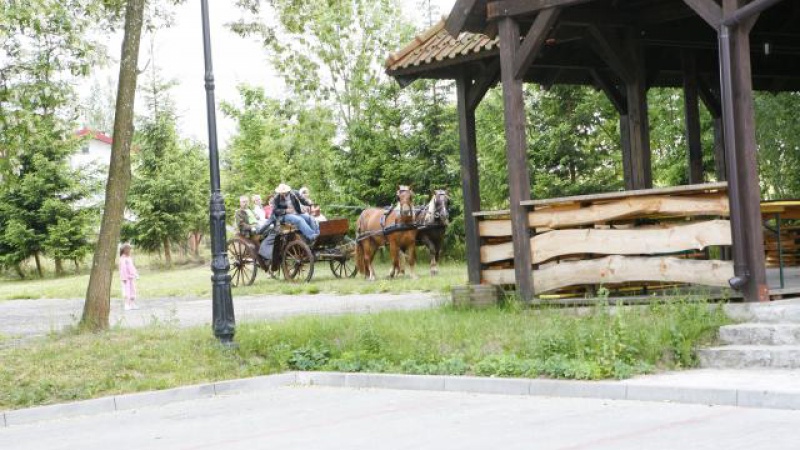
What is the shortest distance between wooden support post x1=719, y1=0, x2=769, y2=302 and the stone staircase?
1.23ft

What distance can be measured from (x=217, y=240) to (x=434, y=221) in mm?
12284

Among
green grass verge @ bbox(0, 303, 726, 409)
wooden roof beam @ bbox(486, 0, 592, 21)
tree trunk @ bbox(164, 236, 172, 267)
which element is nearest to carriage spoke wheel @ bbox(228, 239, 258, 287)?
green grass verge @ bbox(0, 303, 726, 409)

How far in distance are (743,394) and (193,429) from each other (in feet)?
15.3

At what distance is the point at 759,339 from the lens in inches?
463

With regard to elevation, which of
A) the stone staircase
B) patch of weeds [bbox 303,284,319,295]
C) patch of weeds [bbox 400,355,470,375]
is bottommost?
patch of weeds [bbox 400,355,470,375]

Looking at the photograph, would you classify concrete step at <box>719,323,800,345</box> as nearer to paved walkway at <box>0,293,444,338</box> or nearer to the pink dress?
paved walkway at <box>0,293,444,338</box>

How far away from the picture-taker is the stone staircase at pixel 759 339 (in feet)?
36.5

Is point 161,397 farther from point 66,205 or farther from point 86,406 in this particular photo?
point 66,205

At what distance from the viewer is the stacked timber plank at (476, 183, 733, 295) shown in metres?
13.4

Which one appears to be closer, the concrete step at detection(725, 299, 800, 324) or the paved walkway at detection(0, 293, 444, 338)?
the concrete step at detection(725, 299, 800, 324)

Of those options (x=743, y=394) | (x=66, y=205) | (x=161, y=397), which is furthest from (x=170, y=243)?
(x=743, y=394)

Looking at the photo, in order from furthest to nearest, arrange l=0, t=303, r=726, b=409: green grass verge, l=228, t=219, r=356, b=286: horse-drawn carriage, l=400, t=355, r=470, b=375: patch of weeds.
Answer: l=228, t=219, r=356, b=286: horse-drawn carriage < l=400, t=355, r=470, b=375: patch of weeds < l=0, t=303, r=726, b=409: green grass verge

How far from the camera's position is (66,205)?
4672 centimetres

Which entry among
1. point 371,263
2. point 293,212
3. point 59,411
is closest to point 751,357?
point 59,411
